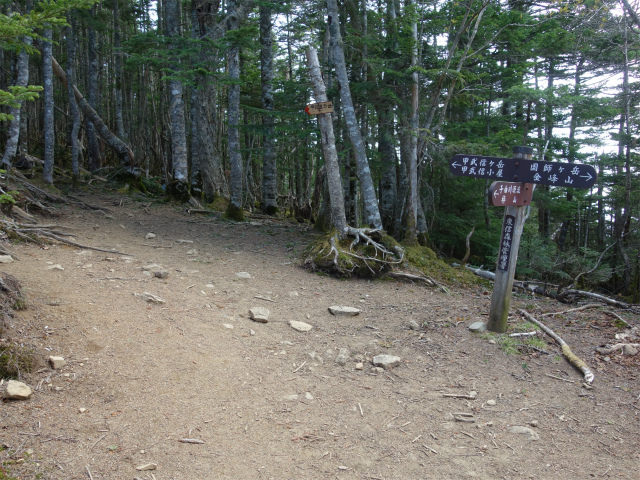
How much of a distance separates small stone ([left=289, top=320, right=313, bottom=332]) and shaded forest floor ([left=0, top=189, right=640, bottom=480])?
16cm

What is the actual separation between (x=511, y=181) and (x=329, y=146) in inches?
158

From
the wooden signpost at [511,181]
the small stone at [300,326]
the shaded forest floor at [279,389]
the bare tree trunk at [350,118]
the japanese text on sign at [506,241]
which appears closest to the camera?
the shaded forest floor at [279,389]

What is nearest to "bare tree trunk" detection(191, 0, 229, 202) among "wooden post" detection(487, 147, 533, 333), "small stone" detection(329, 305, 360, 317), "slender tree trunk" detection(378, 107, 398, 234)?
"slender tree trunk" detection(378, 107, 398, 234)

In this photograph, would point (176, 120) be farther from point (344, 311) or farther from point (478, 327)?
point (478, 327)

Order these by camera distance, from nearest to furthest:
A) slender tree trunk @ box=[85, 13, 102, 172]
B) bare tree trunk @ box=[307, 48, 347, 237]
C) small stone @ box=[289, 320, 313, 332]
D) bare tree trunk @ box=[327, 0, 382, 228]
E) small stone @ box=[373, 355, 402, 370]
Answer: small stone @ box=[373, 355, 402, 370] < small stone @ box=[289, 320, 313, 332] < bare tree trunk @ box=[307, 48, 347, 237] < bare tree trunk @ box=[327, 0, 382, 228] < slender tree trunk @ box=[85, 13, 102, 172]

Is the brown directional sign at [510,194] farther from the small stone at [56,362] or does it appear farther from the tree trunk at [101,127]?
the tree trunk at [101,127]

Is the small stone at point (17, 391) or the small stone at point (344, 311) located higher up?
the small stone at point (17, 391)

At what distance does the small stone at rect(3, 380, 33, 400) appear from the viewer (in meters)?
3.21

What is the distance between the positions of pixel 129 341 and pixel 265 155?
950 centimetres

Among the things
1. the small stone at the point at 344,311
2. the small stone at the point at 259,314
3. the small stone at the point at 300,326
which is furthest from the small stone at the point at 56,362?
the small stone at the point at 344,311

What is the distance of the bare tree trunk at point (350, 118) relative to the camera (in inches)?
360

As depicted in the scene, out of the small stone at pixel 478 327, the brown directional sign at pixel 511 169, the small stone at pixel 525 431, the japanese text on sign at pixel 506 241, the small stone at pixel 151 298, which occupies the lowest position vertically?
the small stone at pixel 525 431

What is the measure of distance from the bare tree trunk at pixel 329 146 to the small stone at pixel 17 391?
19.5ft

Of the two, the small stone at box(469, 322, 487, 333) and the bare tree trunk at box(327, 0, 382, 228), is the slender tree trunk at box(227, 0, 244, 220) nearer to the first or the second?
the bare tree trunk at box(327, 0, 382, 228)
